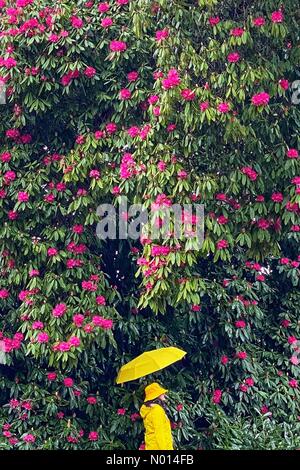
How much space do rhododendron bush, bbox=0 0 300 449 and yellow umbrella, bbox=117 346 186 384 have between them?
0.26 metres

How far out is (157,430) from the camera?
6578 mm

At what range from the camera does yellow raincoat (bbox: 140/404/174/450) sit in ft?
21.6

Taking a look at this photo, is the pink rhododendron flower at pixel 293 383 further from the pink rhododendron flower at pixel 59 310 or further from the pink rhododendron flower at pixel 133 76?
the pink rhododendron flower at pixel 133 76

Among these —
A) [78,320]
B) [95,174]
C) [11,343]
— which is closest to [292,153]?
[95,174]

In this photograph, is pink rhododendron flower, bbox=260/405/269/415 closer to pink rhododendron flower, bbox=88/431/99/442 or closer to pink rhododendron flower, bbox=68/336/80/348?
pink rhododendron flower, bbox=88/431/99/442

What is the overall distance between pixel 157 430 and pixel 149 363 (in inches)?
24.7

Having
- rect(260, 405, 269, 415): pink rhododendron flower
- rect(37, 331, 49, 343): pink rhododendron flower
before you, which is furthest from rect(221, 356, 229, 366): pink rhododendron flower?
rect(37, 331, 49, 343): pink rhododendron flower

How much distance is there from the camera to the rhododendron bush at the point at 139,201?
22.6 feet

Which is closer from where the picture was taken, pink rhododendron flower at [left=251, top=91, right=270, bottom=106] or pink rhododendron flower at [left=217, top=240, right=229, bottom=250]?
pink rhododendron flower at [left=251, top=91, right=270, bottom=106]

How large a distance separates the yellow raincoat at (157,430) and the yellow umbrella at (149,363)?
1.31ft

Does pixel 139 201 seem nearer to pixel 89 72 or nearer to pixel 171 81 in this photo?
pixel 171 81

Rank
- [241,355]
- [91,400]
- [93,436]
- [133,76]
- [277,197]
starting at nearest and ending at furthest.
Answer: [277,197] < [133,76] < [93,436] < [91,400] < [241,355]

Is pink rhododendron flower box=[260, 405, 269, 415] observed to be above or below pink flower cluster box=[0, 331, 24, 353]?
below

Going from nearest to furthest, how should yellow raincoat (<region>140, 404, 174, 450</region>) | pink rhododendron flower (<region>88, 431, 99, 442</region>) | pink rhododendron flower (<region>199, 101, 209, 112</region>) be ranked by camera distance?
yellow raincoat (<region>140, 404, 174, 450</region>), pink rhododendron flower (<region>199, 101, 209, 112</region>), pink rhododendron flower (<region>88, 431, 99, 442</region>)
